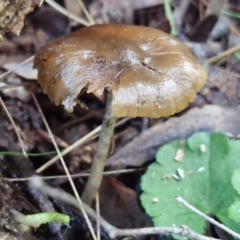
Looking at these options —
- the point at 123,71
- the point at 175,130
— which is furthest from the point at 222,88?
the point at 123,71

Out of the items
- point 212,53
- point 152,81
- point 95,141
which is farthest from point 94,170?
point 212,53

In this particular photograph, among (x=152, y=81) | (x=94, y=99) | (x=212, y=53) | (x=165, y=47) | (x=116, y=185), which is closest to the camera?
(x=152, y=81)

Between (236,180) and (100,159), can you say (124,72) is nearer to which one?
(100,159)

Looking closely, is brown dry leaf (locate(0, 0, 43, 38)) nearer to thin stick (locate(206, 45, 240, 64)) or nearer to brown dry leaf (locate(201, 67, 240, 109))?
brown dry leaf (locate(201, 67, 240, 109))

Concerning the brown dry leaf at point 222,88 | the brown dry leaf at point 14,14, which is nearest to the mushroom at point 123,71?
the brown dry leaf at point 14,14

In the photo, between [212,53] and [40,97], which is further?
[212,53]

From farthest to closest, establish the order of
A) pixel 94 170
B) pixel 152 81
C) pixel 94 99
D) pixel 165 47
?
pixel 94 99
pixel 94 170
pixel 165 47
pixel 152 81

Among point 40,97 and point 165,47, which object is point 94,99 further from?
point 165,47
